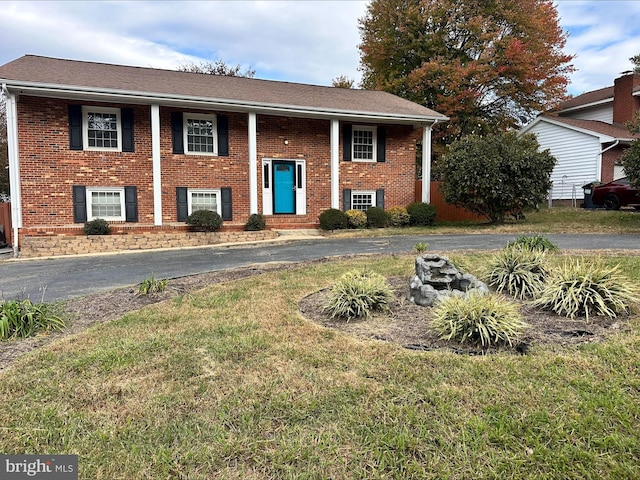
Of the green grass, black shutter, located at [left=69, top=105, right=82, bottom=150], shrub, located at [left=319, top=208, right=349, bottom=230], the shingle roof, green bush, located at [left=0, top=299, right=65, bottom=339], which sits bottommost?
the green grass

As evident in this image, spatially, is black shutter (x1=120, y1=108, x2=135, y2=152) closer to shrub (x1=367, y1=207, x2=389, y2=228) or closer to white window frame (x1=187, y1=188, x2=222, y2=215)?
white window frame (x1=187, y1=188, x2=222, y2=215)

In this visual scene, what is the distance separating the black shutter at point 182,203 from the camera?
1380 centimetres

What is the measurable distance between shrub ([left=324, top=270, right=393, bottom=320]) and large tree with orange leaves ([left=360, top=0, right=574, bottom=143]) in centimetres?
1905

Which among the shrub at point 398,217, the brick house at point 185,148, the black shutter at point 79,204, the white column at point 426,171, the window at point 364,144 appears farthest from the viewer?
the window at point 364,144

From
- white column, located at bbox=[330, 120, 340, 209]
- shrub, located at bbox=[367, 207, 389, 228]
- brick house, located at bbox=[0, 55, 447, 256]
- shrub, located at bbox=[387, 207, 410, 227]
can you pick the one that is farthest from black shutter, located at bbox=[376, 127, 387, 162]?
shrub, located at bbox=[367, 207, 389, 228]

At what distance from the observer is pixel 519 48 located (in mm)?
20297

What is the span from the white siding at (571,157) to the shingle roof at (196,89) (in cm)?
903

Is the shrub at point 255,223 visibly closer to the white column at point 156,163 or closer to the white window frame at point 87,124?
the white column at point 156,163

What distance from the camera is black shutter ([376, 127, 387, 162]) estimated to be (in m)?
16.3

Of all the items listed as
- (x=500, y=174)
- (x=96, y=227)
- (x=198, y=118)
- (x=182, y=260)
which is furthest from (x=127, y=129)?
(x=500, y=174)

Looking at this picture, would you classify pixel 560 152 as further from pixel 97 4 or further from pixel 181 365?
pixel 181 365

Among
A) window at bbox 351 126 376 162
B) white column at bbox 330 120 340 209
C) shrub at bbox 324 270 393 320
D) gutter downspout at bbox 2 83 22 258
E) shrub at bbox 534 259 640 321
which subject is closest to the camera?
shrub at bbox 534 259 640 321

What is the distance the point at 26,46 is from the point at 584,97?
99.1 feet

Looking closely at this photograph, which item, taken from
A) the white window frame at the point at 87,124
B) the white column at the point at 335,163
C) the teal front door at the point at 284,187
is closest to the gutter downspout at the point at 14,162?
the white window frame at the point at 87,124
